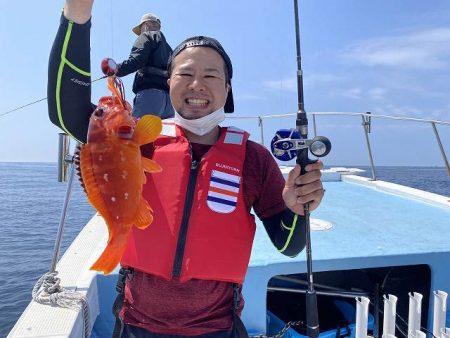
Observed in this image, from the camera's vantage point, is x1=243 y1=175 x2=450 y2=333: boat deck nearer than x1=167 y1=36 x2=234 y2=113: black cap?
No

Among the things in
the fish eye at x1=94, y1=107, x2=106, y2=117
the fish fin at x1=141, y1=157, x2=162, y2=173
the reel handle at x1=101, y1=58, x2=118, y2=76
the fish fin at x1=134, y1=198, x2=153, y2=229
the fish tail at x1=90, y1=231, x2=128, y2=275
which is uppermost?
the reel handle at x1=101, y1=58, x2=118, y2=76

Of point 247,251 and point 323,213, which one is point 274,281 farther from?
→ point 247,251

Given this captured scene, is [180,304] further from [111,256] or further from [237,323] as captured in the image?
[111,256]

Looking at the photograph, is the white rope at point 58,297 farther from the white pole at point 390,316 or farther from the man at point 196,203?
the white pole at point 390,316

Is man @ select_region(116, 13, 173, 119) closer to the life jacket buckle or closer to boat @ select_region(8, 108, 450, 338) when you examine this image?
boat @ select_region(8, 108, 450, 338)

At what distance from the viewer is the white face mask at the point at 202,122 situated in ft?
5.88

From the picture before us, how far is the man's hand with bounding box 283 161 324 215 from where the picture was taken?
1.56 meters

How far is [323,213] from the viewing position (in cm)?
463

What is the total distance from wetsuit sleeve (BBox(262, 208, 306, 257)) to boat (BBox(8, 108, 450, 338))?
0.84 metres

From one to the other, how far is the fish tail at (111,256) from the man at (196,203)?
361 mm

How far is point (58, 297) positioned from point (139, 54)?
105 inches

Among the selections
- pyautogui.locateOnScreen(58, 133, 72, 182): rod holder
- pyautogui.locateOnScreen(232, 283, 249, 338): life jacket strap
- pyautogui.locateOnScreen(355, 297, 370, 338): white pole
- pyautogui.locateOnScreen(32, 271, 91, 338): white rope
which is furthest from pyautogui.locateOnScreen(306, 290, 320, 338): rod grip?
pyautogui.locateOnScreen(58, 133, 72, 182): rod holder

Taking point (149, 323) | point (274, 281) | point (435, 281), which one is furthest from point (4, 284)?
point (435, 281)

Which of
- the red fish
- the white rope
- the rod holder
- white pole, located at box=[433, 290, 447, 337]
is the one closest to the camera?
the red fish
